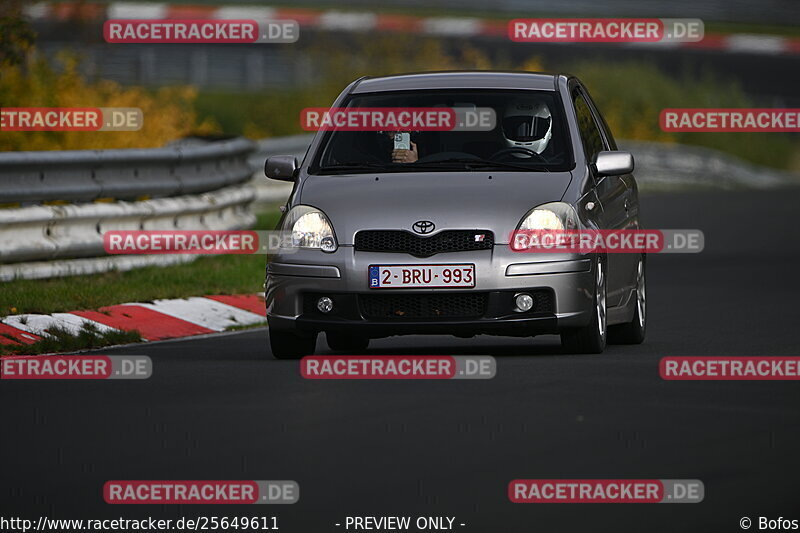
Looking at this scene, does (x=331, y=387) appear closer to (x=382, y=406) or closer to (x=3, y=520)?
(x=382, y=406)

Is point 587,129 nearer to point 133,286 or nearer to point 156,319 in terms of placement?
point 156,319

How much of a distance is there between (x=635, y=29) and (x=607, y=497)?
5866cm

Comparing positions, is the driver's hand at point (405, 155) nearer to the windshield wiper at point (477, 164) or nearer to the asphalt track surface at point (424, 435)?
the windshield wiper at point (477, 164)

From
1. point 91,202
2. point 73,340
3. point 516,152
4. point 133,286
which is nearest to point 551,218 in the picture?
point 516,152

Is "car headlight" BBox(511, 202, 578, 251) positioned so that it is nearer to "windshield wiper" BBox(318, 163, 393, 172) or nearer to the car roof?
"windshield wiper" BBox(318, 163, 393, 172)

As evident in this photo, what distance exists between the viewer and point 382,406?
9.80 meters

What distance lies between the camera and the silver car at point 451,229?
11586 mm

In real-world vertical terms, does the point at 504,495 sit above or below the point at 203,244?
below

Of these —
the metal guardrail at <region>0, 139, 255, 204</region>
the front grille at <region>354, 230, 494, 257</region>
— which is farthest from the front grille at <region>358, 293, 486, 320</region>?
the metal guardrail at <region>0, 139, 255, 204</region>

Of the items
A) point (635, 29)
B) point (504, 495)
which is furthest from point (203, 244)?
point (635, 29)

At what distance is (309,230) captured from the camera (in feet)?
39.2

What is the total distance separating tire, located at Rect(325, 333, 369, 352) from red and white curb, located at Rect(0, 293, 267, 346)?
57.0 inches

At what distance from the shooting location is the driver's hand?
12.5 metres

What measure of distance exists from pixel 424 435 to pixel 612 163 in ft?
13.0
